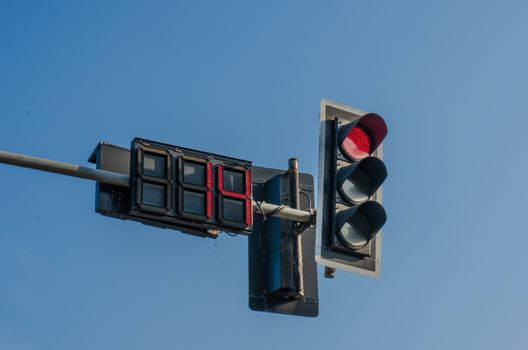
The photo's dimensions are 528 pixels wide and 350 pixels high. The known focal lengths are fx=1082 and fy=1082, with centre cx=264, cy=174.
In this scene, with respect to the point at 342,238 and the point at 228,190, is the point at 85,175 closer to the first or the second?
the point at 228,190

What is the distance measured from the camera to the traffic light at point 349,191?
29.2ft

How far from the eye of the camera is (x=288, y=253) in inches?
414

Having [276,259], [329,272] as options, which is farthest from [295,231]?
[329,272]

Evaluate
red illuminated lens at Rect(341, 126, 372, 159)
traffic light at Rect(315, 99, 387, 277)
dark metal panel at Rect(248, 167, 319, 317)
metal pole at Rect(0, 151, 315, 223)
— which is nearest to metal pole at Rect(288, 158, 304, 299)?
dark metal panel at Rect(248, 167, 319, 317)

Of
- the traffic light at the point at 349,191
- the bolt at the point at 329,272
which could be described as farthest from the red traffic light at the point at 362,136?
the bolt at the point at 329,272

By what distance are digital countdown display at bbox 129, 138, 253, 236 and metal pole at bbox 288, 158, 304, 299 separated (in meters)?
0.81

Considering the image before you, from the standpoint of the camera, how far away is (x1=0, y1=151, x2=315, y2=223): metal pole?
864 cm

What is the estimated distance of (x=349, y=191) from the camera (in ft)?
29.7

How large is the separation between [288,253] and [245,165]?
0.98m

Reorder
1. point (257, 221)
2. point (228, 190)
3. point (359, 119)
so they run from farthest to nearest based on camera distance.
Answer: point (257, 221)
point (228, 190)
point (359, 119)

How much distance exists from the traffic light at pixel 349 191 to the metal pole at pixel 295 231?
1.36 m

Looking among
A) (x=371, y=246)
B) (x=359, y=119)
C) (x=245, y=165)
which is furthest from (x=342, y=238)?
(x=245, y=165)

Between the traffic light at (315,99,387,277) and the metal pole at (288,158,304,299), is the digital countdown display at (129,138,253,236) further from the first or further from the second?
the traffic light at (315,99,387,277)

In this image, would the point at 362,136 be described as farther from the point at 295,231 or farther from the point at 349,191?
the point at 295,231
